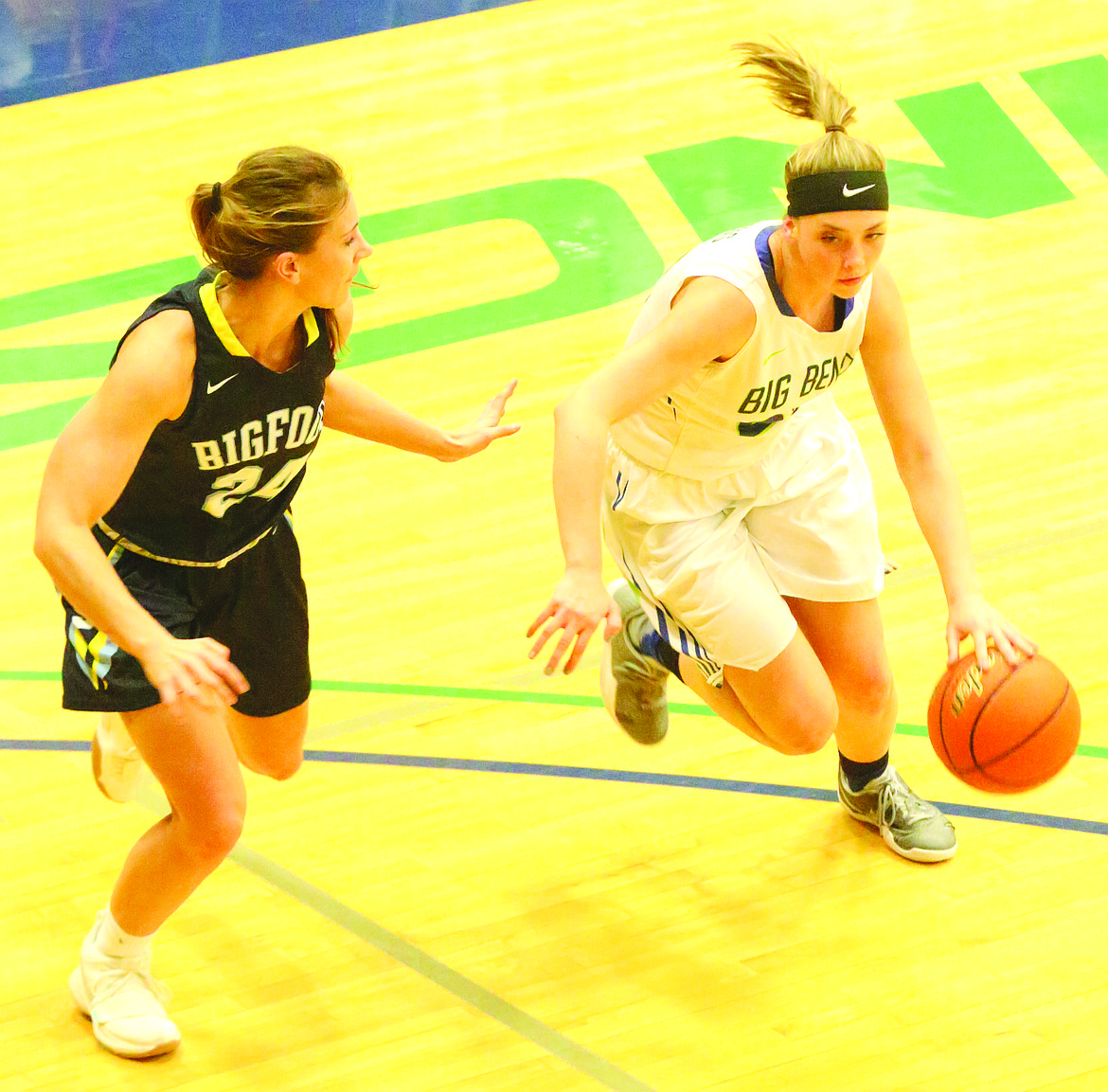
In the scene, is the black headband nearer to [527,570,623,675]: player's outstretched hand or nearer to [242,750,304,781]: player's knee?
[527,570,623,675]: player's outstretched hand

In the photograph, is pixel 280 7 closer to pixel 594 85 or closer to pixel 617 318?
pixel 594 85

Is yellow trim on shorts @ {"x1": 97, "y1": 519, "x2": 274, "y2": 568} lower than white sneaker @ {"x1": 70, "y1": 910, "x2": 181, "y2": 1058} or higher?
higher

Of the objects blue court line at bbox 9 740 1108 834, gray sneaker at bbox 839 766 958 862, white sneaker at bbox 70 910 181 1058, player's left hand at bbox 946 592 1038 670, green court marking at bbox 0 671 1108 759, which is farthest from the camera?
green court marking at bbox 0 671 1108 759

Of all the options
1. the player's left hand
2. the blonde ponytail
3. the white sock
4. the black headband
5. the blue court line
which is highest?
the blonde ponytail

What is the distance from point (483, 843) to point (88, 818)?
903 millimetres

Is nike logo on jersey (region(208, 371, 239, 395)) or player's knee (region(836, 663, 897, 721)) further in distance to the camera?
player's knee (region(836, 663, 897, 721))

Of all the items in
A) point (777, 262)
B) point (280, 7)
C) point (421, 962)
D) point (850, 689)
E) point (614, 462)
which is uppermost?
point (777, 262)

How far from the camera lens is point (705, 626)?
3715mm

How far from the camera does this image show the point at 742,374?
3473 millimetres

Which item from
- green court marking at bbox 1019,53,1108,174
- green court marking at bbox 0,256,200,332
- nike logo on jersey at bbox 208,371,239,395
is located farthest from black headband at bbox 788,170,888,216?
green court marking at bbox 1019,53,1108,174

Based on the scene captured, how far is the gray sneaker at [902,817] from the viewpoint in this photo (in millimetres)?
3855

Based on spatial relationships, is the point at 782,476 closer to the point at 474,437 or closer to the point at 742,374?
the point at 742,374

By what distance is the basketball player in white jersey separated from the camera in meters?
3.33

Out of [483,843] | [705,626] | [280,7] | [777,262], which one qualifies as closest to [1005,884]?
[705,626]
